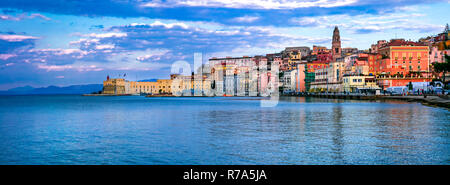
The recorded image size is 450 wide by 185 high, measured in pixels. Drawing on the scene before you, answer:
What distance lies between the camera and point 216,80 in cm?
18400

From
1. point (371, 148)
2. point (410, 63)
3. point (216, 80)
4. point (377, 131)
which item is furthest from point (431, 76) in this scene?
point (216, 80)

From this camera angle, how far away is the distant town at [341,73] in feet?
297

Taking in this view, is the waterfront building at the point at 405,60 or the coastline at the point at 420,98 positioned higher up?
the waterfront building at the point at 405,60

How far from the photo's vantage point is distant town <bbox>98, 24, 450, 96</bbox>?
9044cm

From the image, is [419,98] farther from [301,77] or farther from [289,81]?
[289,81]

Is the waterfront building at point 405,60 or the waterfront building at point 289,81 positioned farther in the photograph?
the waterfront building at point 289,81

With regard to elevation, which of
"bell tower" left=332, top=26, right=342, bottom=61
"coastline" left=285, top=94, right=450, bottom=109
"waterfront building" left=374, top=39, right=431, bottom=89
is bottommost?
"coastline" left=285, top=94, right=450, bottom=109

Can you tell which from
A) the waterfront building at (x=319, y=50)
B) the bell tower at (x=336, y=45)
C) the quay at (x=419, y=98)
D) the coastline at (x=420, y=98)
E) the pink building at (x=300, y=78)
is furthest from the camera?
the waterfront building at (x=319, y=50)

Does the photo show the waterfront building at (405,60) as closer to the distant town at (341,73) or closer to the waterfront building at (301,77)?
the distant town at (341,73)

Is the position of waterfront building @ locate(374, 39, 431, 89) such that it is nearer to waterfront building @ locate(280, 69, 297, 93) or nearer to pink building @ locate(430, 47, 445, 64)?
pink building @ locate(430, 47, 445, 64)

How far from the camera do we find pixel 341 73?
10881 cm

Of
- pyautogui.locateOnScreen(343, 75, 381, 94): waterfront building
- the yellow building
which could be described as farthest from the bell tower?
the yellow building

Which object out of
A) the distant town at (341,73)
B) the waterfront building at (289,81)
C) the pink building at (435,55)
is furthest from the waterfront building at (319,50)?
the pink building at (435,55)
